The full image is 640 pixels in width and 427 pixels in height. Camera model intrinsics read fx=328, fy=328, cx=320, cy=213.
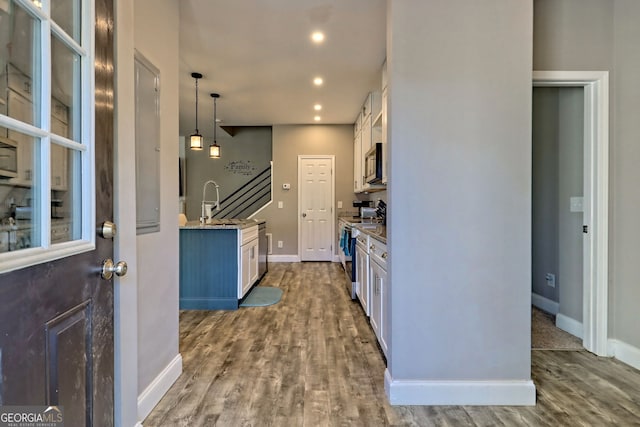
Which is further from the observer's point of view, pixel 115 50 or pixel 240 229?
pixel 240 229

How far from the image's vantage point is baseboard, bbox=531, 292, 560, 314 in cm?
323

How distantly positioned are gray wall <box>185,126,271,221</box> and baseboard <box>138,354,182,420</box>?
19.7 ft

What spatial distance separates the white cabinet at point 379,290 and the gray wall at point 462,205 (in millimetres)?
332

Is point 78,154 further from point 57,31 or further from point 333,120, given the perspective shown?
point 333,120

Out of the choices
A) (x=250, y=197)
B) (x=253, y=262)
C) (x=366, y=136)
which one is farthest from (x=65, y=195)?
(x=250, y=197)

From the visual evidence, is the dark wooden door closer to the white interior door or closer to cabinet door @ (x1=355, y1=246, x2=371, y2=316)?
cabinet door @ (x1=355, y1=246, x2=371, y2=316)

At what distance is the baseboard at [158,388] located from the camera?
1677 mm

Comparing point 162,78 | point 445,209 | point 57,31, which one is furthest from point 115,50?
point 445,209

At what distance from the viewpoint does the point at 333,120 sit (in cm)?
608

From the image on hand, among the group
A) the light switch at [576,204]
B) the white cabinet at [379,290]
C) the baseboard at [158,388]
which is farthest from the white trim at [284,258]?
the light switch at [576,204]

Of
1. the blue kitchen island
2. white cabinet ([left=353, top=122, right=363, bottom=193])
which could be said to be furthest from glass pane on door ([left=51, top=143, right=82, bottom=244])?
white cabinet ([left=353, top=122, right=363, bottom=193])

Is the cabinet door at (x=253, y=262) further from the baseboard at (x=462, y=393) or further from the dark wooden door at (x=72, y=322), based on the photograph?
the dark wooden door at (x=72, y=322)

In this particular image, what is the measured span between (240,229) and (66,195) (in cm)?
260

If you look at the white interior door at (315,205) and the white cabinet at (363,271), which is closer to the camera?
the white cabinet at (363,271)
